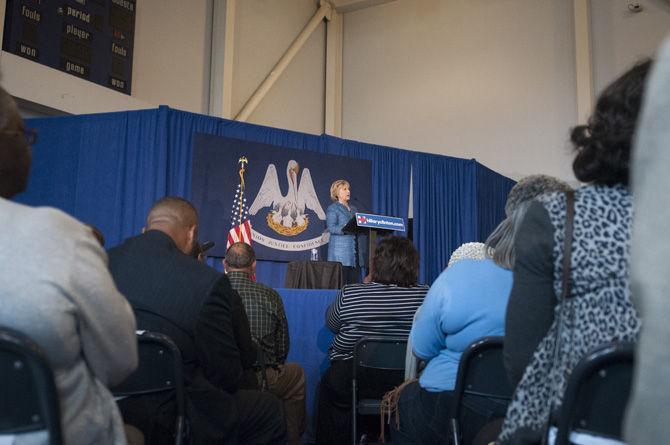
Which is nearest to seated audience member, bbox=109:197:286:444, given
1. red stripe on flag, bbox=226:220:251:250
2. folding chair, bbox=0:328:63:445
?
folding chair, bbox=0:328:63:445

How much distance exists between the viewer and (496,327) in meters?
1.81

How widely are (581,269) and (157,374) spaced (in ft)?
3.67

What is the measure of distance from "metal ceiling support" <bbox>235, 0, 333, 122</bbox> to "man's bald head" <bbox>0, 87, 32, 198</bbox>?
313 inches

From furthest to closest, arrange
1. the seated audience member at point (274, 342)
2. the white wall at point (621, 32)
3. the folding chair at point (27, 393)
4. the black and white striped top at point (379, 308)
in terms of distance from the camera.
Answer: the white wall at point (621, 32) → the seated audience member at point (274, 342) → the black and white striped top at point (379, 308) → the folding chair at point (27, 393)

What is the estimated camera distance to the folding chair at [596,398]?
1022mm

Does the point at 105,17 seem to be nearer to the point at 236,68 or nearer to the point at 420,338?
the point at 236,68

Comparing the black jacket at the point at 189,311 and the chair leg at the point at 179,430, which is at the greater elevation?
the black jacket at the point at 189,311

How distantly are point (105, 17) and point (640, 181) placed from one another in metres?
7.50

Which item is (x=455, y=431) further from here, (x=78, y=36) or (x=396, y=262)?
(x=78, y=36)

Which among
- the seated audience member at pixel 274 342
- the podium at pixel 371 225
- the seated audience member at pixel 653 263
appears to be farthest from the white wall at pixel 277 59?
the seated audience member at pixel 653 263

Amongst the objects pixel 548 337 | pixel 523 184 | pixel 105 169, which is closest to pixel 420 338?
pixel 523 184

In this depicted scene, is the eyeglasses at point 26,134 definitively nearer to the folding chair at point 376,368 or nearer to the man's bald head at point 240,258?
the folding chair at point 376,368

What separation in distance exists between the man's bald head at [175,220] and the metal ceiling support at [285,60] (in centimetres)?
698

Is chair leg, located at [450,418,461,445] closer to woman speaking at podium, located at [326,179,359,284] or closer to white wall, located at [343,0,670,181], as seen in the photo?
woman speaking at podium, located at [326,179,359,284]
